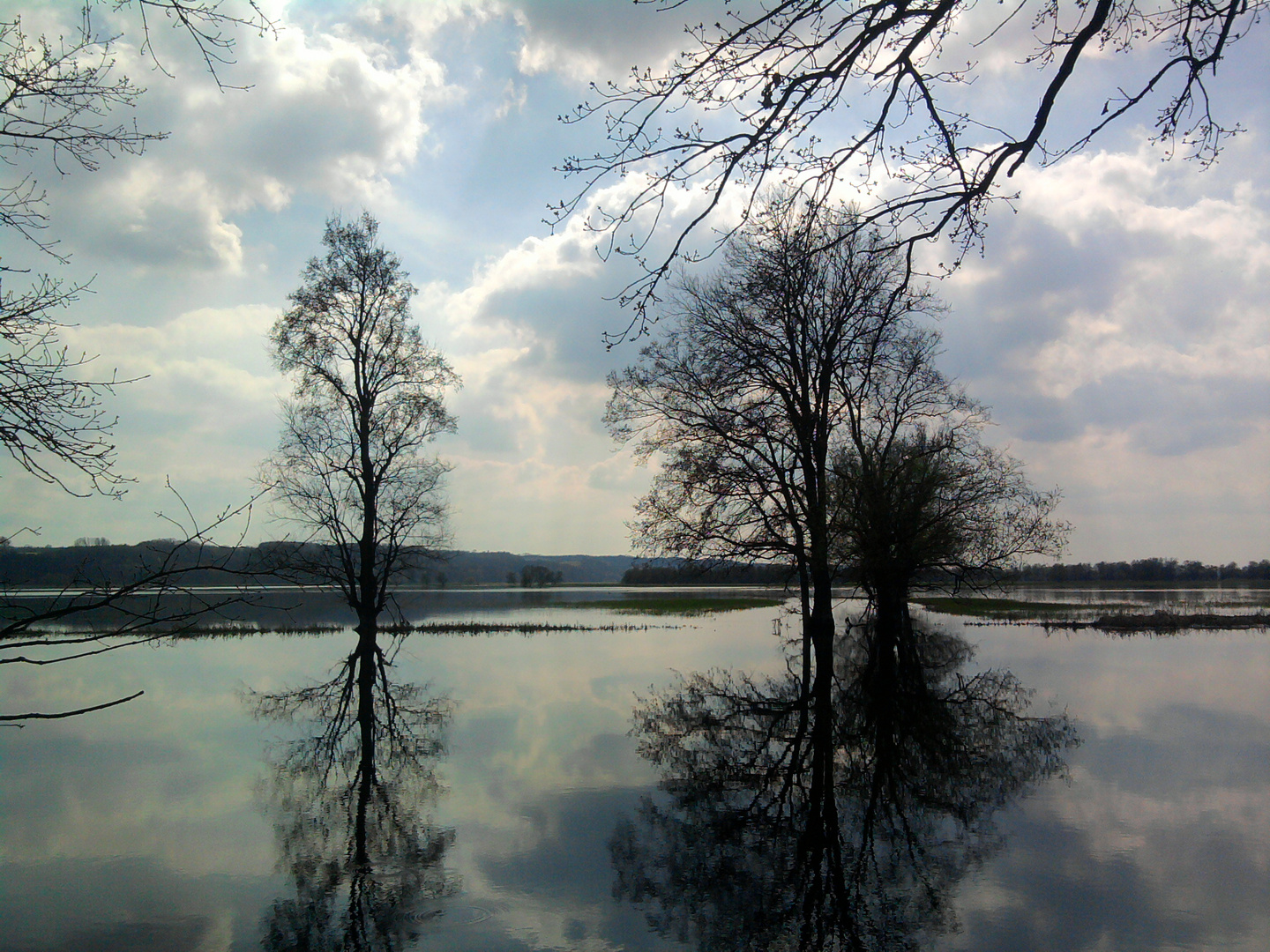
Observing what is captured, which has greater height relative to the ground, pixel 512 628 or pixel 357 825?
pixel 357 825

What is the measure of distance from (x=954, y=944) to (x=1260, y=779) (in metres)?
6.29

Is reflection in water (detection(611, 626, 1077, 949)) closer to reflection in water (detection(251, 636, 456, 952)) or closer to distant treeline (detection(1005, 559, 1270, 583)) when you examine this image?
reflection in water (detection(251, 636, 456, 952))

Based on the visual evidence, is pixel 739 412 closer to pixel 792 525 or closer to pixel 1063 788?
pixel 792 525

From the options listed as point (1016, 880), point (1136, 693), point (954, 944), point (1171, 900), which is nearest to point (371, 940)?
point (954, 944)

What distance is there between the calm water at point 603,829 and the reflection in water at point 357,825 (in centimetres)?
3

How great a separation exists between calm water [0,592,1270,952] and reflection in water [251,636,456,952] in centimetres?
3

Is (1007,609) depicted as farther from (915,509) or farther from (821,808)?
(821,808)

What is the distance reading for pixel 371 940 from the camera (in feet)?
17.3

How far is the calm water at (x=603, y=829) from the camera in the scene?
554 cm

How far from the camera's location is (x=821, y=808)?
8.05 m

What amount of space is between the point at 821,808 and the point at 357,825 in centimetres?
443

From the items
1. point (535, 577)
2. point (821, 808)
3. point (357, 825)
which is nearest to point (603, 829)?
point (821, 808)

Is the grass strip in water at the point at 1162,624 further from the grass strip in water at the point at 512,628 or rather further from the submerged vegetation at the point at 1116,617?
the grass strip in water at the point at 512,628

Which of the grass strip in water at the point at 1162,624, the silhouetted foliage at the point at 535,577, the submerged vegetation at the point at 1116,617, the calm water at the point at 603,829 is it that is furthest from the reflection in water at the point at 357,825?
the silhouetted foliage at the point at 535,577
